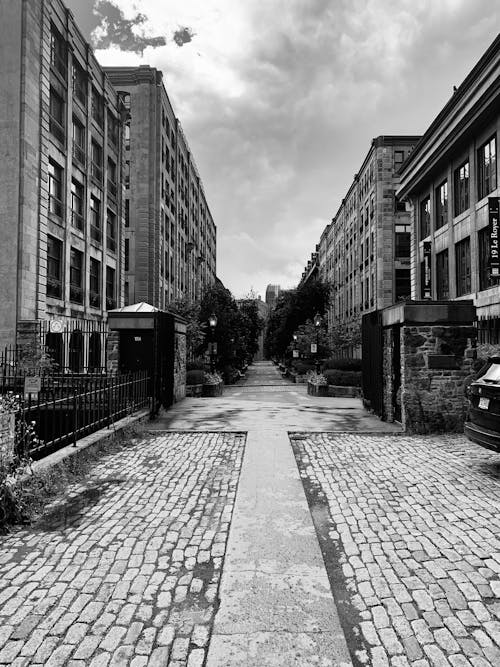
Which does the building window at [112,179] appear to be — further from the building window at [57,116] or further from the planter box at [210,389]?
the planter box at [210,389]

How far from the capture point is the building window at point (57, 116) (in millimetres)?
22144

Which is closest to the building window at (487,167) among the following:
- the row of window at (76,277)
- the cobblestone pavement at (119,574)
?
the cobblestone pavement at (119,574)

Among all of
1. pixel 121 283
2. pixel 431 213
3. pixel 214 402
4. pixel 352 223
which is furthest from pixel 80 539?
pixel 352 223

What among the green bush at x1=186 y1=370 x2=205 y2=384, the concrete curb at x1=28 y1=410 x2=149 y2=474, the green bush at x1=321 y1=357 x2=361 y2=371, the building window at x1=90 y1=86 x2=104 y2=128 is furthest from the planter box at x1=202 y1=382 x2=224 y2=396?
the building window at x1=90 y1=86 x2=104 y2=128

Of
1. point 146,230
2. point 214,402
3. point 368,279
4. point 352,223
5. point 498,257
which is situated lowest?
point 214,402

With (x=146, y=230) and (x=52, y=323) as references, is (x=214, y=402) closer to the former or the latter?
(x=52, y=323)

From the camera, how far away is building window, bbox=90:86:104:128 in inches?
1070

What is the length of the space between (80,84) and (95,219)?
7.55m

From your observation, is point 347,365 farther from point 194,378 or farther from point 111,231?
point 111,231

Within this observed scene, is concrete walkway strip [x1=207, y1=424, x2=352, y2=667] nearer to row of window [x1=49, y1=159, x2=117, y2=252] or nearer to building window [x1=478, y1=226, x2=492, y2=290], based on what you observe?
building window [x1=478, y1=226, x2=492, y2=290]

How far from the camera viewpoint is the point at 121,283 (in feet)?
102

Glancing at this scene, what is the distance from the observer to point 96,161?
28031 mm

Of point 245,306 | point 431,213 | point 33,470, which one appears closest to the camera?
point 33,470

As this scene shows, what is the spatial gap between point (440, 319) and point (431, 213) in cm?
1860
